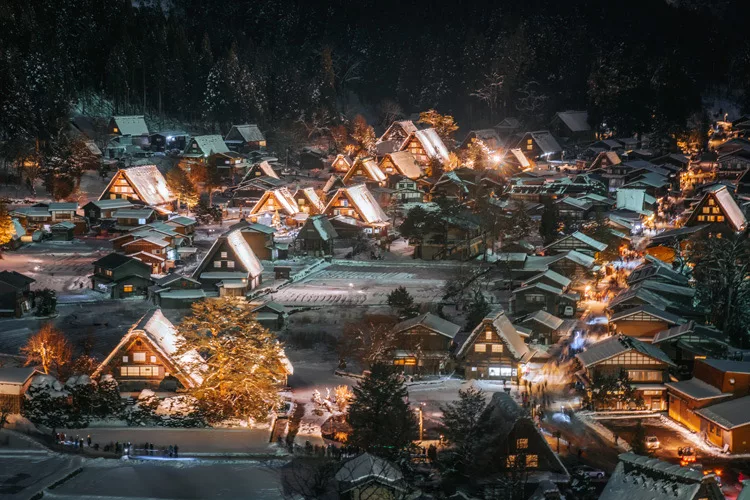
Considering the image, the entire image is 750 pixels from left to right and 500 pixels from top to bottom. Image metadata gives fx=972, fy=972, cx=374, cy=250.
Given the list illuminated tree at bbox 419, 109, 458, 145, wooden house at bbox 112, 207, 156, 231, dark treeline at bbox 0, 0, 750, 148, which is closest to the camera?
wooden house at bbox 112, 207, 156, 231

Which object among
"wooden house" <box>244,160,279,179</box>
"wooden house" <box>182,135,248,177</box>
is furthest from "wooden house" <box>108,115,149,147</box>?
"wooden house" <box>244,160,279,179</box>

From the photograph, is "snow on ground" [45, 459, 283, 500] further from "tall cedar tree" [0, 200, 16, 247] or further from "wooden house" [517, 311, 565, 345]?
"tall cedar tree" [0, 200, 16, 247]

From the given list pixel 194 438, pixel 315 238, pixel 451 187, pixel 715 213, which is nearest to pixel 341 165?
pixel 451 187

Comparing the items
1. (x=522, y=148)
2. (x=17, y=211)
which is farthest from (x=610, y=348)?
(x=522, y=148)

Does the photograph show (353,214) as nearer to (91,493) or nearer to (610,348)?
(610,348)

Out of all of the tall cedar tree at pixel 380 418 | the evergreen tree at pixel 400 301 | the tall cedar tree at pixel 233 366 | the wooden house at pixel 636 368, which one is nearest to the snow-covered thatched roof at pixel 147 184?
the evergreen tree at pixel 400 301

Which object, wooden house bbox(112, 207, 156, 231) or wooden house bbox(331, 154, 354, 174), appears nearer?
wooden house bbox(112, 207, 156, 231)

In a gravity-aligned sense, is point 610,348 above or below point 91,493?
above
